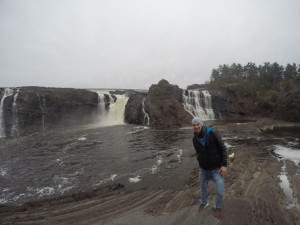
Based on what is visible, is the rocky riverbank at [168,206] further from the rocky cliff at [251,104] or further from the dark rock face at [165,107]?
the rocky cliff at [251,104]

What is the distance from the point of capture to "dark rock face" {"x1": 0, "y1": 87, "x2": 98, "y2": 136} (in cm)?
3962

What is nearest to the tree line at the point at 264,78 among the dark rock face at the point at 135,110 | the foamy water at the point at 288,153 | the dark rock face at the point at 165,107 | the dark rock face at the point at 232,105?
the dark rock face at the point at 232,105

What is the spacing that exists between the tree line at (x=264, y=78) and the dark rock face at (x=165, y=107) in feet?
58.1

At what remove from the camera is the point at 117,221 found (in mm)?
7684

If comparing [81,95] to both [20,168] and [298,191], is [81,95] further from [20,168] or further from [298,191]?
[298,191]

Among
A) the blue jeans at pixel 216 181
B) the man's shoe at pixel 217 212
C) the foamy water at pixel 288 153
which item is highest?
the blue jeans at pixel 216 181

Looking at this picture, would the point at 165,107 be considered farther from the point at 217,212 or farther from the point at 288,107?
the point at 217,212

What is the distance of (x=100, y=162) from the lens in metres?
18.4

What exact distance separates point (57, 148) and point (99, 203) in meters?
15.7

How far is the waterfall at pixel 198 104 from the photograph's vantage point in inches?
1876

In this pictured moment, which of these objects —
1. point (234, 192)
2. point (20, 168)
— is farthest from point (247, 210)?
point (20, 168)

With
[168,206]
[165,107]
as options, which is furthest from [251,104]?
[168,206]

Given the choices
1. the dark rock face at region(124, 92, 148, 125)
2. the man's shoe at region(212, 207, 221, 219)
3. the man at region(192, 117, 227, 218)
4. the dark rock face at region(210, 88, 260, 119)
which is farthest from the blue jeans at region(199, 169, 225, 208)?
the dark rock face at region(210, 88, 260, 119)

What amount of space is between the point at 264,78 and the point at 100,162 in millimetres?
62109
